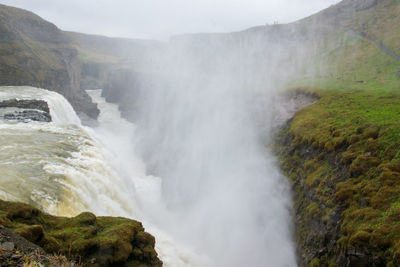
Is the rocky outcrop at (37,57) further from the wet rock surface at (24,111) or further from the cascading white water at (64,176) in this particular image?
the cascading white water at (64,176)

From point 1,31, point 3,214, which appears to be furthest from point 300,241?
point 1,31

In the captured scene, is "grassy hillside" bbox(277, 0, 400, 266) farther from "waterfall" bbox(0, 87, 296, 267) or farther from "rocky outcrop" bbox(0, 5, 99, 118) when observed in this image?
"rocky outcrop" bbox(0, 5, 99, 118)

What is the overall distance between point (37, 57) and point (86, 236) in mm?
70304

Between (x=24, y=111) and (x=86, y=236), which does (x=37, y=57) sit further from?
(x=86, y=236)

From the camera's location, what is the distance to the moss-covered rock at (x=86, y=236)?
9.62 metres

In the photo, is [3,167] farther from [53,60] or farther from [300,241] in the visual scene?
[53,60]

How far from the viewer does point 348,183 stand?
63.9 feet

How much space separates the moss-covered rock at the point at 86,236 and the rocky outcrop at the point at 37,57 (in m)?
52.4

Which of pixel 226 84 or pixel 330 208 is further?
pixel 226 84

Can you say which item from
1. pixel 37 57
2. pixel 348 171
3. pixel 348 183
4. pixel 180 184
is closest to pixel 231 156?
pixel 180 184

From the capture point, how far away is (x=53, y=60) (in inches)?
3017

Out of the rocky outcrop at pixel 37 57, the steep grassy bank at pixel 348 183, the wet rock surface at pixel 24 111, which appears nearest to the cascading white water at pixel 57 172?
the wet rock surface at pixel 24 111

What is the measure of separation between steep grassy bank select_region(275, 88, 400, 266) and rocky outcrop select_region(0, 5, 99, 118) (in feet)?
184

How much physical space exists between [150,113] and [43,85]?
120ft
